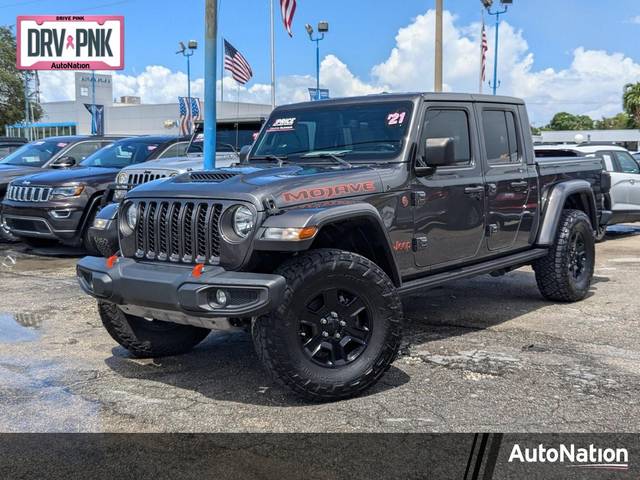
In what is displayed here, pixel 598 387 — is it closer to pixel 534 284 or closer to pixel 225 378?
pixel 225 378

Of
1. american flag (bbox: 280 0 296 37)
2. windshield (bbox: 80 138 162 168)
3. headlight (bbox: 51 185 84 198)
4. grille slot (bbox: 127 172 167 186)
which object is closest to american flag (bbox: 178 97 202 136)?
american flag (bbox: 280 0 296 37)

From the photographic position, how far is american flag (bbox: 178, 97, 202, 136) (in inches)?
1133

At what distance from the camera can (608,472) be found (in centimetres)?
326

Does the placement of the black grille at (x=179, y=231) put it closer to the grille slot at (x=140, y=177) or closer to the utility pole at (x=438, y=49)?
the grille slot at (x=140, y=177)

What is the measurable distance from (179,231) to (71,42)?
1958cm

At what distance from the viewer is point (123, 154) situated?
11.0m

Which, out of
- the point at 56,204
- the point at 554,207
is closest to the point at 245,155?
the point at 554,207

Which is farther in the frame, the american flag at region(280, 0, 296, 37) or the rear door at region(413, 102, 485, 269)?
the american flag at region(280, 0, 296, 37)

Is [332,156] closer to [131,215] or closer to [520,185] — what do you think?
[131,215]

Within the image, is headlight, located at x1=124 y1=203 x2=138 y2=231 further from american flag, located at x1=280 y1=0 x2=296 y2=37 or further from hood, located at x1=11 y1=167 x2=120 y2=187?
american flag, located at x1=280 y1=0 x2=296 y2=37

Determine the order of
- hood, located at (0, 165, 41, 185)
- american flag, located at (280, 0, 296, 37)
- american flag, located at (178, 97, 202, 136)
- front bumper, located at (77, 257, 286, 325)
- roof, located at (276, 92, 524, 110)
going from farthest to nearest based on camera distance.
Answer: american flag, located at (178, 97, 202, 136), american flag, located at (280, 0, 296, 37), hood, located at (0, 165, 41, 185), roof, located at (276, 92, 524, 110), front bumper, located at (77, 257, 286, 325)

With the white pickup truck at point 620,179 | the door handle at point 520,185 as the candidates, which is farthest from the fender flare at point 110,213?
the white pickup truck at point 620,179

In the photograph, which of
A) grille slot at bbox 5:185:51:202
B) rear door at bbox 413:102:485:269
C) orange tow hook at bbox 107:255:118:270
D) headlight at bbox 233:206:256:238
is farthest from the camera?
grille slot at bbox 5:185:51:202

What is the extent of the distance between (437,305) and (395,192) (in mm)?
2418
